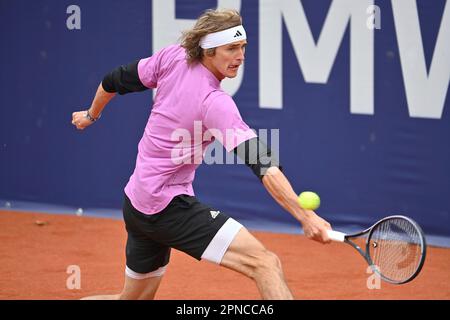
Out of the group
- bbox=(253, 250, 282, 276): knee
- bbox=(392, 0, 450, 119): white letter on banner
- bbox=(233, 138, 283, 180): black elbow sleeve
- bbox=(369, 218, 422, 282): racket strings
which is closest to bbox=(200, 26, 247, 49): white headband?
bbox=(233, 138, 283, 180): black elbow sleeve

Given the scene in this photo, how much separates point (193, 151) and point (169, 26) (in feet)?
12.0

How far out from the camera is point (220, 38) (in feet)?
14.5

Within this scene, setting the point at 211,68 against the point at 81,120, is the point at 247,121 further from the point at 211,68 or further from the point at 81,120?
the point at 211,68

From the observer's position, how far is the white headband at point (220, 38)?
14.5 ft

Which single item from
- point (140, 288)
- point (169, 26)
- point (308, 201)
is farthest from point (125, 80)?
point (169, 26)

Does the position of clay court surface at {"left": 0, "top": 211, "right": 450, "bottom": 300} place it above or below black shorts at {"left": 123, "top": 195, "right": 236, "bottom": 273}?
below

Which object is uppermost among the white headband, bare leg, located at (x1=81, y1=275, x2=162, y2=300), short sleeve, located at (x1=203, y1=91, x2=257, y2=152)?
the white headband

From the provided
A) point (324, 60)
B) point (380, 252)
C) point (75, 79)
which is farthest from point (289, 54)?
point (380, 252)

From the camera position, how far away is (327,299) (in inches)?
230

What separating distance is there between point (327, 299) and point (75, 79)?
351cm

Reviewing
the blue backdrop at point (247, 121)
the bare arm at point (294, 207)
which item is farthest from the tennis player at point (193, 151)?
the blue backdrop at point (247, 121)

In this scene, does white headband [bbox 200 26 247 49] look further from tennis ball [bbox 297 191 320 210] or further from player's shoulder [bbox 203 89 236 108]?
tennis ball [bbox 297 191 320 210]

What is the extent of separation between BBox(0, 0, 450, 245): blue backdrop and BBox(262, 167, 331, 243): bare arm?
3204mm

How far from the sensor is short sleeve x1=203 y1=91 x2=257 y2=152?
405 centimetres
